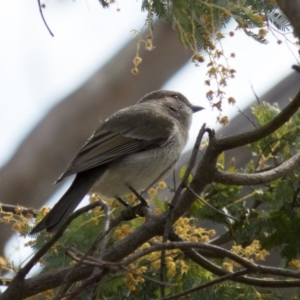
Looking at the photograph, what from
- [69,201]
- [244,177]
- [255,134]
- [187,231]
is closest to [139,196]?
[69,201]

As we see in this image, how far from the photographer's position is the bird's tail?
2852mm

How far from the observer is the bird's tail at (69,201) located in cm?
285

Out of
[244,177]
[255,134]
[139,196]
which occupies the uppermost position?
[255,134]

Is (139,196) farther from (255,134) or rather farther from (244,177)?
(255,134)

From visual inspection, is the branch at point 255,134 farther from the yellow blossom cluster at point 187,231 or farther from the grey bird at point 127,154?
the grey bird at point 127,154

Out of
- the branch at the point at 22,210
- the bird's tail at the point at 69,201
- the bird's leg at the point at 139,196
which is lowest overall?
the bird's leg at the point at 139,196

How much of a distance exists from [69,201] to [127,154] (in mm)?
580

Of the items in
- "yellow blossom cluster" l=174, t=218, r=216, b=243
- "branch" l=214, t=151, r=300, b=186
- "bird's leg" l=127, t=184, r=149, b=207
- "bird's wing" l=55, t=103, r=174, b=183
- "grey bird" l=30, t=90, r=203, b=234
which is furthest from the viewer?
"bird's wing" l=55, t=103, r=174, b=183

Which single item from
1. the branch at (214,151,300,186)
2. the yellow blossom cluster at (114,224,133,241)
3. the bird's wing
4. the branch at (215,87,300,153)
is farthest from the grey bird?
the branch at (215,87,300,153)

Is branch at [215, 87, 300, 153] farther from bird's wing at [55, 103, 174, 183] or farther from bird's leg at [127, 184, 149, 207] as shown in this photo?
bird's wing at [55, 103, 174, 183]

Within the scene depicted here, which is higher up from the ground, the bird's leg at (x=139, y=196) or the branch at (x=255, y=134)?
the branch at (x=255, y=134)

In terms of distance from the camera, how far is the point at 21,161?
18.7 ft

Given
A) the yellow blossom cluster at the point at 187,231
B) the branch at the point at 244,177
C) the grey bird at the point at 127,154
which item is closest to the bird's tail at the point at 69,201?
the grey bird at the point at 127,154

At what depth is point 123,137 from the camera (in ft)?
13.1
